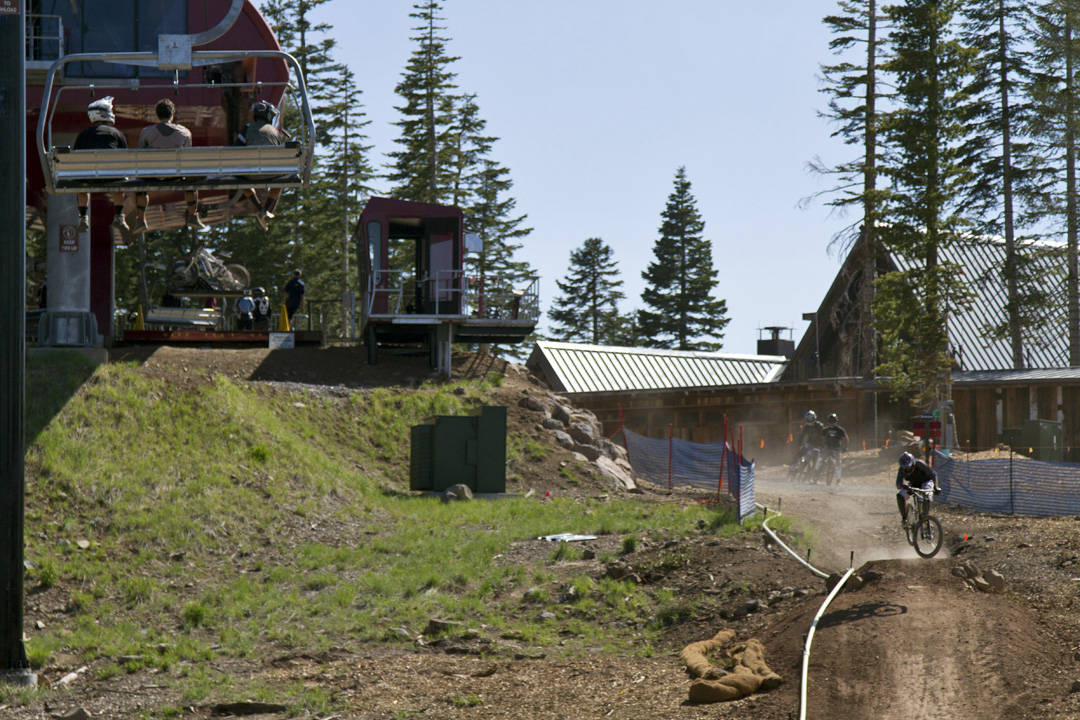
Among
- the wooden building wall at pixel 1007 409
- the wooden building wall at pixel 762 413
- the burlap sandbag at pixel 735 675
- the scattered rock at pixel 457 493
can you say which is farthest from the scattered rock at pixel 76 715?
the wooden building wall at pixel 1007 409

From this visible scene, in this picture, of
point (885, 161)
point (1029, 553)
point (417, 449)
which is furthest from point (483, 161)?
point (1029, 553)

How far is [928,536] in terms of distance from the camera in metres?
15.5

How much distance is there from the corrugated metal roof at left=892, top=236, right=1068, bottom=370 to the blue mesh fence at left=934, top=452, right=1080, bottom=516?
19.5m

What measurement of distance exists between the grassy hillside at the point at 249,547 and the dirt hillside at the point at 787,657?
0.36 meters

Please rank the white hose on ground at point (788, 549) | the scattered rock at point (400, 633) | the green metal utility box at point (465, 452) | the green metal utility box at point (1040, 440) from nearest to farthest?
the scattered rock at point (400, 633) < the white hose on ground at point (788, 549) < the green metal utility box at point (465, 452) < the green metal utility box at point (1040, 440)

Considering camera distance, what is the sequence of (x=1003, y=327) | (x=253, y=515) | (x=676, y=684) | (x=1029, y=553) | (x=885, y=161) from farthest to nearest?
1. (x=1003, y=327)
2. (x=885, y=161)
3. (x=253, y=515)
4. (x=1029, y=553)
5. (x=676, y=684)

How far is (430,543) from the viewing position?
17391mm

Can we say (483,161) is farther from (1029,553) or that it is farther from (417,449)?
(1029,553)

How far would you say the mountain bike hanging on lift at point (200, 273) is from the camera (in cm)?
3005

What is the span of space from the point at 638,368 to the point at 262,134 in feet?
94.0

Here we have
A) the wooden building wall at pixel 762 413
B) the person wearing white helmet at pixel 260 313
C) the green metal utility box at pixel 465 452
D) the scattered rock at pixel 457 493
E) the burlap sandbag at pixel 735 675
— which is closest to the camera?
the burlap sandbag at pixel 735 675

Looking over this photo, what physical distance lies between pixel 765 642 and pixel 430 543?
7.18 meters

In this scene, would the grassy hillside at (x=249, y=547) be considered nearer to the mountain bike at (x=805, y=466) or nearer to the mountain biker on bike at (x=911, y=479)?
the mountain biker on bike at (x=911, y=479)

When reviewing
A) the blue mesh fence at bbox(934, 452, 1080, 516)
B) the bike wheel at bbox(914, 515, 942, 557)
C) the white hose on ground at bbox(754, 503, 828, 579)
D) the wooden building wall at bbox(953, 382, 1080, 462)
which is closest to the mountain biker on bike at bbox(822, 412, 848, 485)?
the blue mesh fence at bbox(934, 452, 1080, 516)
